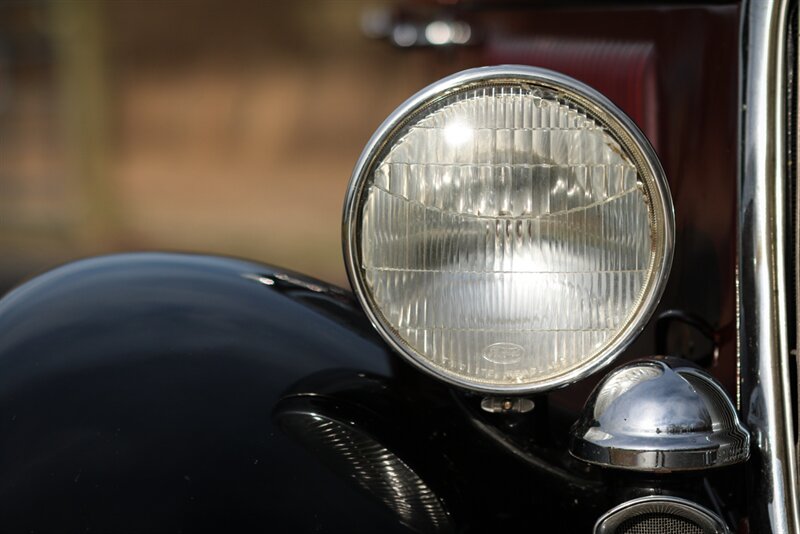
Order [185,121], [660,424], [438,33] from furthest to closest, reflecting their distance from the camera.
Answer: [185,121] → [438,33] → [660,424]

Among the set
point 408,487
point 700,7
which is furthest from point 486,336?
point 700,7

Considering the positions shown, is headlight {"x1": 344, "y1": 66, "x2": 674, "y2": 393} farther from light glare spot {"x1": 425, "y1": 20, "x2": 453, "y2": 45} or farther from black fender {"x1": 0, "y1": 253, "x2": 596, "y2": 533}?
light glare spot {"x1": 425, "y1": 20, "x2": 453, "y2": 45}

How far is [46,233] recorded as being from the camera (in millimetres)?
6824

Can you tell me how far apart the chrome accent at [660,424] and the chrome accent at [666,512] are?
44 millimetres

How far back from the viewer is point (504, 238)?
1.11m

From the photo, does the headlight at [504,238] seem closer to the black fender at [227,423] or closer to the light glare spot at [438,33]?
the black fender at [227,423]

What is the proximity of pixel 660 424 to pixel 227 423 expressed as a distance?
1.48ft

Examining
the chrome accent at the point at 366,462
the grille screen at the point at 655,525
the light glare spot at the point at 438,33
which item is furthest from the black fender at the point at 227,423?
the light glare spot at the point at 438,33

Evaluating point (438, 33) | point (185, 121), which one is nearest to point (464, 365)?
point (438, 33)

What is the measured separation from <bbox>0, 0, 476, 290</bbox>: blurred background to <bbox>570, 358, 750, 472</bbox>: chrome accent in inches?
207

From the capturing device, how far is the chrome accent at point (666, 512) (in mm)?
1027

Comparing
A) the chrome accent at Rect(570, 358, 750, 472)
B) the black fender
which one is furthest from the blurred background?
the chrome accent at Rect(570, 358, 750, 472)

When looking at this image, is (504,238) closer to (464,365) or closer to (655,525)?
(464,365)

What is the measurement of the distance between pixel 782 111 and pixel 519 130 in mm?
366
